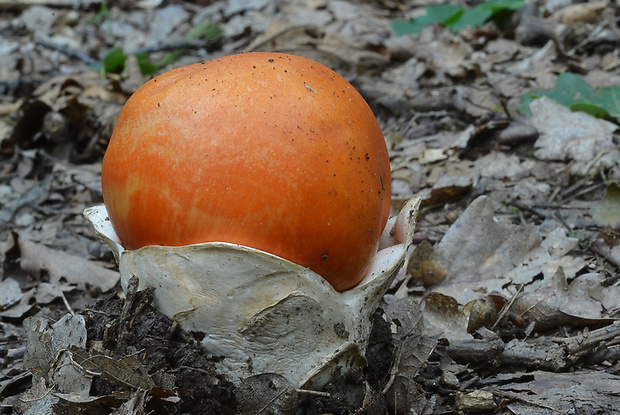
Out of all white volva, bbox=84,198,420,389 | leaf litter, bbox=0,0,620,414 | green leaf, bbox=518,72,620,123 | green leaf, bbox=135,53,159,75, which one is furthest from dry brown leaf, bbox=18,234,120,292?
green leaf, bbox=518,72,620,123

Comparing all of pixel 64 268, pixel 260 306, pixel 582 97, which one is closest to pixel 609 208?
pixel 582 97

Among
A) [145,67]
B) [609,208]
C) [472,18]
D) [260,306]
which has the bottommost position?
[145,67]

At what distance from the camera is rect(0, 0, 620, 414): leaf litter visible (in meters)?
2.06

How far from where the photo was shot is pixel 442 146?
15.2ft

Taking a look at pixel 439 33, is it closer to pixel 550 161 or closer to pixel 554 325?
pixel 550 161

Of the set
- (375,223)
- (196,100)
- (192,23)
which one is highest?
(196,100)

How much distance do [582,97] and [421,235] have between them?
1.79 metres

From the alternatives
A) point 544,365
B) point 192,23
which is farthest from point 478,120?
point 192,23

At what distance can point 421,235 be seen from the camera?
3615 millimetres

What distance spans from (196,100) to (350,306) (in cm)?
87

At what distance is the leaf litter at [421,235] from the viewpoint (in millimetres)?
2057

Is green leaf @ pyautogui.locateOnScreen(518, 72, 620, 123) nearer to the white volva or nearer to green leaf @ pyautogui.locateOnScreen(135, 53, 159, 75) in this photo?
the white volva

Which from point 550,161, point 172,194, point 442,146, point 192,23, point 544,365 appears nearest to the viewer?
point 172,194

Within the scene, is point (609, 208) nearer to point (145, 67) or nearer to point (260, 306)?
point (260, 306)
